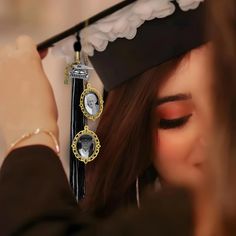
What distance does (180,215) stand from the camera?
0.60 meters

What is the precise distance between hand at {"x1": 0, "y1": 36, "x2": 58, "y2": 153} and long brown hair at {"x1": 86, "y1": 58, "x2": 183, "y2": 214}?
20 centimetres

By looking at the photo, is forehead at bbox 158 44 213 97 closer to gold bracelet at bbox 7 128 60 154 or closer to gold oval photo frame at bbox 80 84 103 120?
gold oval photo frame at bbox 80 84 103 120

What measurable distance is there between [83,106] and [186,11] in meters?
0.22

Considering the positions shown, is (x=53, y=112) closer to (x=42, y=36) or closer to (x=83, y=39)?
(x=83, y=39)

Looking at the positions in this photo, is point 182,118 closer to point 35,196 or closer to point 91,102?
point 91,102

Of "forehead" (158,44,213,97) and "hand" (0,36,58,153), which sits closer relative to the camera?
"hand" (0,36,58,153)

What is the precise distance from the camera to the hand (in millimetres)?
709

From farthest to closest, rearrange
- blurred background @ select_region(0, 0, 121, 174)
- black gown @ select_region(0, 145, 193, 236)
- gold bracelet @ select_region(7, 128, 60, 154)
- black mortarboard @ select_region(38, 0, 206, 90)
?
blurred background @ select_region(0, 0, 121, 174)
black mortarboard @ select_region(38, 0, 206, 90)
gold bracelet @ select_region(7, 128, 60, 154)
black gown @ select_region(0, 145, 193, 236)

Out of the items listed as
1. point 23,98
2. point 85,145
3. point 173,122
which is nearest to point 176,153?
point 173,122

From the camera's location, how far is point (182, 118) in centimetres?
88

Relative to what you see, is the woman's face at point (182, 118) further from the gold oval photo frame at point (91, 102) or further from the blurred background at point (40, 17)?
the blurred background at point (40, 17)

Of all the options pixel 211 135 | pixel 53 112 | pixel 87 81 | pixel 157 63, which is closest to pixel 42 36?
pixel 87 81

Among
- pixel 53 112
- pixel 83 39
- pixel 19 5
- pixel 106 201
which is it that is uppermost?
pixel 19 5

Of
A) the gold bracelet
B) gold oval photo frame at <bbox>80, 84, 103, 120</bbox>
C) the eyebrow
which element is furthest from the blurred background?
the gold bracelet
